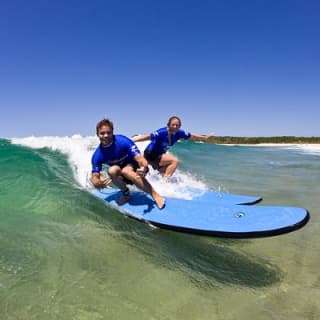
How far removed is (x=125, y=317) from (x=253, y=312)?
1.02 m

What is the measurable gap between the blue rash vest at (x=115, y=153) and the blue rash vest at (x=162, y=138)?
1727mm

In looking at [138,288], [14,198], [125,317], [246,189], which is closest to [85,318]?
[125,317]

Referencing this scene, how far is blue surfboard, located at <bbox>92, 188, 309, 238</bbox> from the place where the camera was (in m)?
4.02

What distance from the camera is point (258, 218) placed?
4.30m

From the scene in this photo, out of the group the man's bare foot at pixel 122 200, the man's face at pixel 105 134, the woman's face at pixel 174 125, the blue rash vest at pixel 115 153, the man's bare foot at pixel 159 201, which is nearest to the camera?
the man's face at pixel 105 134

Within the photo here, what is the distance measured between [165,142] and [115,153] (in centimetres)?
204

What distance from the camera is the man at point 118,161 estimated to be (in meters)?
4.78

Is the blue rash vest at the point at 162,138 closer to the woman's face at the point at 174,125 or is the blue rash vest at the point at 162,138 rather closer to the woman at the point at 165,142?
the woman at the point at 165,142

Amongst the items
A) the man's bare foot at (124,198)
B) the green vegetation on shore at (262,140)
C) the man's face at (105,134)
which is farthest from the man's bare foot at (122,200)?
the green vegetation on shore at (262,140)

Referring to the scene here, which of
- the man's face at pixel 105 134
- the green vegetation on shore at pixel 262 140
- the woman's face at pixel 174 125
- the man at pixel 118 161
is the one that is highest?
the woman's face at pixel 174 125

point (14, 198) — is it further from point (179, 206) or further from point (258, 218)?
point (258, 218)

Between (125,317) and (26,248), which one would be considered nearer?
(125,317)

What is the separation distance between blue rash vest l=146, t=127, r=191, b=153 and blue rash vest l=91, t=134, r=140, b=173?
5.67ft

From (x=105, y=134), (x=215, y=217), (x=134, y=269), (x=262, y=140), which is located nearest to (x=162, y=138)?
(x=105, y=134)
